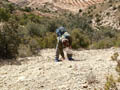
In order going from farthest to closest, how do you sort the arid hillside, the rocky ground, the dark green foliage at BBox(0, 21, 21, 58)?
the arid hillside < the dark green foliage at BBox(0, 21, 21, 58) < the rocky ground

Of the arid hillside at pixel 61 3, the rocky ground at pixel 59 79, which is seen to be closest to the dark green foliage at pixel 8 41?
the rocky ground at pixel 59 79

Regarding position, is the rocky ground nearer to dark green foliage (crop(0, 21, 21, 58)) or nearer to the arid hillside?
dark green foliage (crop(0, 21, 21, 58))

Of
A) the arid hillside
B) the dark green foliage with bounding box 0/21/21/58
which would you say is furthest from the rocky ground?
the arid hillside

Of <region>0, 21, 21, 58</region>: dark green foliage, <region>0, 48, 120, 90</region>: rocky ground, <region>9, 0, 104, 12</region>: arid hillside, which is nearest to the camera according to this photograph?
<region>0, 48, 120, 90</region>: rocky ground

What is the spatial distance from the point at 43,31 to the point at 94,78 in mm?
13815

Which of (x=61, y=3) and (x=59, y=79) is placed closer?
(x=59, y=79)

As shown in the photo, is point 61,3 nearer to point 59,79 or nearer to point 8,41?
point 8,41

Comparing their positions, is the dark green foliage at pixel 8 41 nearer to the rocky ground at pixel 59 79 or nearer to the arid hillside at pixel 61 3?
the rocky ground at pixel 59 79

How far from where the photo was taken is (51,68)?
5.62 metres

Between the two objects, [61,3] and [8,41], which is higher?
[61,3]

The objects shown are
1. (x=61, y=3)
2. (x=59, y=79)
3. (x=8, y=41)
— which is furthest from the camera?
(x=61, y=3)

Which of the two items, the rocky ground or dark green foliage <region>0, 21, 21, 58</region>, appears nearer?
the rocky ground

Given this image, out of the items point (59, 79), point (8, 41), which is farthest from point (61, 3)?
point (59, 79)

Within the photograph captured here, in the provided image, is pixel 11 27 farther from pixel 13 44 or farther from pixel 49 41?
pixel 49 41
